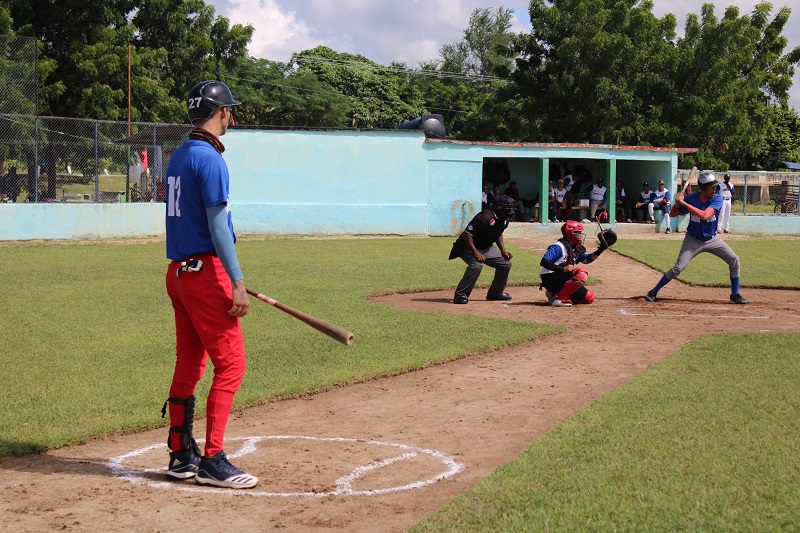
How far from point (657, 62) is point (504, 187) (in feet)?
42.5

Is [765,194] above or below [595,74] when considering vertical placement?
below

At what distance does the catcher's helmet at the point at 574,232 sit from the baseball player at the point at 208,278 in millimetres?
8860

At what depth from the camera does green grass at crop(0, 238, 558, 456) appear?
7145mm

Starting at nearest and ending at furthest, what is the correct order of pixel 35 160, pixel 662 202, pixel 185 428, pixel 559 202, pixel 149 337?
pixel 185 428 < pixel 149 337 < pixel 35 160 < pixel 662 202 < pixel 559 202

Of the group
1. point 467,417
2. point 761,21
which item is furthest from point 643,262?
point 761,21

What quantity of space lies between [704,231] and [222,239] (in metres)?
10.6

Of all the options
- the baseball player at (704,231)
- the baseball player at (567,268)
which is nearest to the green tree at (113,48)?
the baseball player at (567,268)

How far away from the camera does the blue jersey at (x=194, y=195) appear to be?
5.18 meters

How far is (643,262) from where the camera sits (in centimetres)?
2055

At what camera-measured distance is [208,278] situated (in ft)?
17.3

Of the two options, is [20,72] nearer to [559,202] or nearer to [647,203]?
[559,202]

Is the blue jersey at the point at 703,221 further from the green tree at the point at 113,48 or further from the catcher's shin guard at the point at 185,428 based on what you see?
the green tree at the point at 113,48

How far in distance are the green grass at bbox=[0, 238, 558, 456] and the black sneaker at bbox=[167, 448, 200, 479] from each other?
47.4 inches

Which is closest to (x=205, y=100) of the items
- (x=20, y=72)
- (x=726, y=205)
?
(x=20, y=72)
